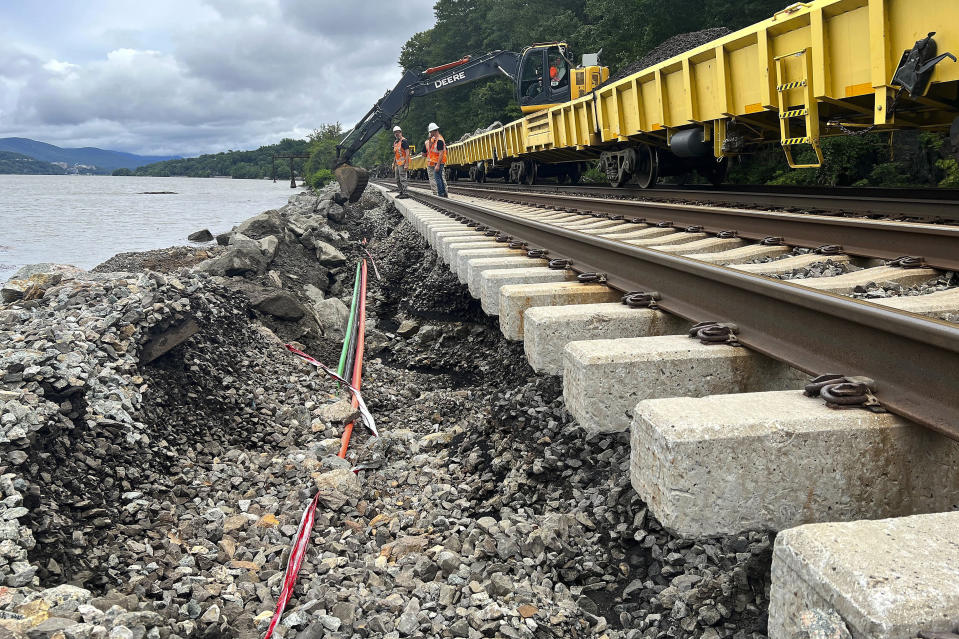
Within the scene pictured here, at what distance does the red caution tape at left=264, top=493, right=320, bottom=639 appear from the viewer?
2150mm

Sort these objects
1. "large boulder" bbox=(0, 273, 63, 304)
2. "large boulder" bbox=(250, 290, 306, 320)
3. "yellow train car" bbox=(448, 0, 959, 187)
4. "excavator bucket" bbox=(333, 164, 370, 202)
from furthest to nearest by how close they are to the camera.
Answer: "excavator bucket" bbox=(333, 164, 370, 202)
"large boulder" bbox=(250, 290, 306, 320)
"large boulder" bbox=(0, 273, 63, 304)
"yellow train car" bbox=(448, 0, 959, 187)

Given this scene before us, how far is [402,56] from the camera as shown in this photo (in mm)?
74750

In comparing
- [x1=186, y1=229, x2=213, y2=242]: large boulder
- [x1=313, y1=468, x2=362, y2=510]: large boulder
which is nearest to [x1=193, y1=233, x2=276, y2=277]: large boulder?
[x1=313, y1=468, x2=362, y2=510]: large boulder

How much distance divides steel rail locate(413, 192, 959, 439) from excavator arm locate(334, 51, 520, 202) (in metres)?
19.3

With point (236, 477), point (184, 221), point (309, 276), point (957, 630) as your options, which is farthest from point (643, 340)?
point (184, 221)

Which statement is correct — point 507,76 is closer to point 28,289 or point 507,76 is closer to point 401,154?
point 401,154

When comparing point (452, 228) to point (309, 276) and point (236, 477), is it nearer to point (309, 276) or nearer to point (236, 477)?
point (309, 276)

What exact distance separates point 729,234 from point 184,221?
22.3 metres

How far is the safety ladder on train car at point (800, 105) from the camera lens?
20.0ft

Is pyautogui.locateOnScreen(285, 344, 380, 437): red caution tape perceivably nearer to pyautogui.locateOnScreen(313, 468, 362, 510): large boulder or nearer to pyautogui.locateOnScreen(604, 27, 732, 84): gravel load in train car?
pyautogui.locateOnScreen(313, 468, 362, 510): large boulder

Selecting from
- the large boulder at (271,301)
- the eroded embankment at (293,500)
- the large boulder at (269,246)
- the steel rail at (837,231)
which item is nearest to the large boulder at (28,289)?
the eroded embankment at (293,500)

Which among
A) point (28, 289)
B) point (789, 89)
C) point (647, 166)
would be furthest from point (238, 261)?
point (647, 166)

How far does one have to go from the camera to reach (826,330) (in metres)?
2.19

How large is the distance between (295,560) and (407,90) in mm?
27843
